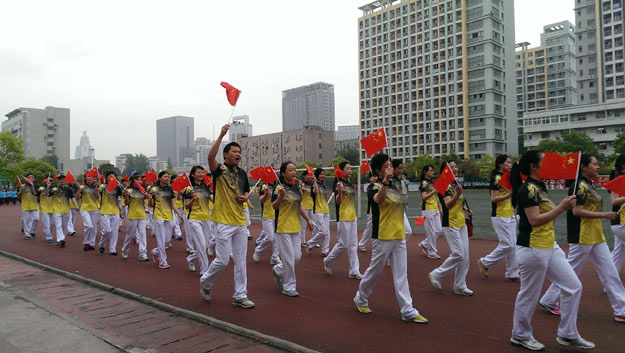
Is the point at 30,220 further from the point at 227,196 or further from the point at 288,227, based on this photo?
the point at 288,227

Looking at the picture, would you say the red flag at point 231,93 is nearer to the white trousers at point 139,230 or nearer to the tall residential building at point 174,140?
the white trousers at point 139,230

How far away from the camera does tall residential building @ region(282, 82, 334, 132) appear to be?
452 feet

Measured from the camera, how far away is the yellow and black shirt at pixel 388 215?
522 cm

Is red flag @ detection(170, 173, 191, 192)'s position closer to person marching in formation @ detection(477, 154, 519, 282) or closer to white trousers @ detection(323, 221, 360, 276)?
white trousers @ detection(323, 221, 360, 276)

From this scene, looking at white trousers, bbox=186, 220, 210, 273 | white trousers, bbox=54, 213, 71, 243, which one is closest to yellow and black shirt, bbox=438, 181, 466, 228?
white trousers, bbox=186, 220, 210, 273

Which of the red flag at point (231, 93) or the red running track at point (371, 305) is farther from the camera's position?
the red flag at point (231, 93)

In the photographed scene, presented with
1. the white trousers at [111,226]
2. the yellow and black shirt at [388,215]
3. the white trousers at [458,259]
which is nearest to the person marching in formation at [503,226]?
the white trousers at [458,259]

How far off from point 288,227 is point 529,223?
3391 mm

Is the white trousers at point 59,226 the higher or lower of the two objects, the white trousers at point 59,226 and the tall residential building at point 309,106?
the lower

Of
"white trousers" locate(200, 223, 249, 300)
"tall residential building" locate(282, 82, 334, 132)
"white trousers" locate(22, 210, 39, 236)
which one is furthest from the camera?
"tall residential building" locate(282, 82, 334, 132)

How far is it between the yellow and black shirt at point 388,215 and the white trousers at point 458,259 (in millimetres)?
1406

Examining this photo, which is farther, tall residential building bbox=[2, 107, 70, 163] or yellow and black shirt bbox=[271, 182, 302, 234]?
tall residential building bbox=[2, 107, 70, 163]

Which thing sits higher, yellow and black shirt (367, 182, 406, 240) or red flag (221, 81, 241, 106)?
red flag (221, 81, 241, 106)

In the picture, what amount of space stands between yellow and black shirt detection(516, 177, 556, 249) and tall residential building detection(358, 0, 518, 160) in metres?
77.3
